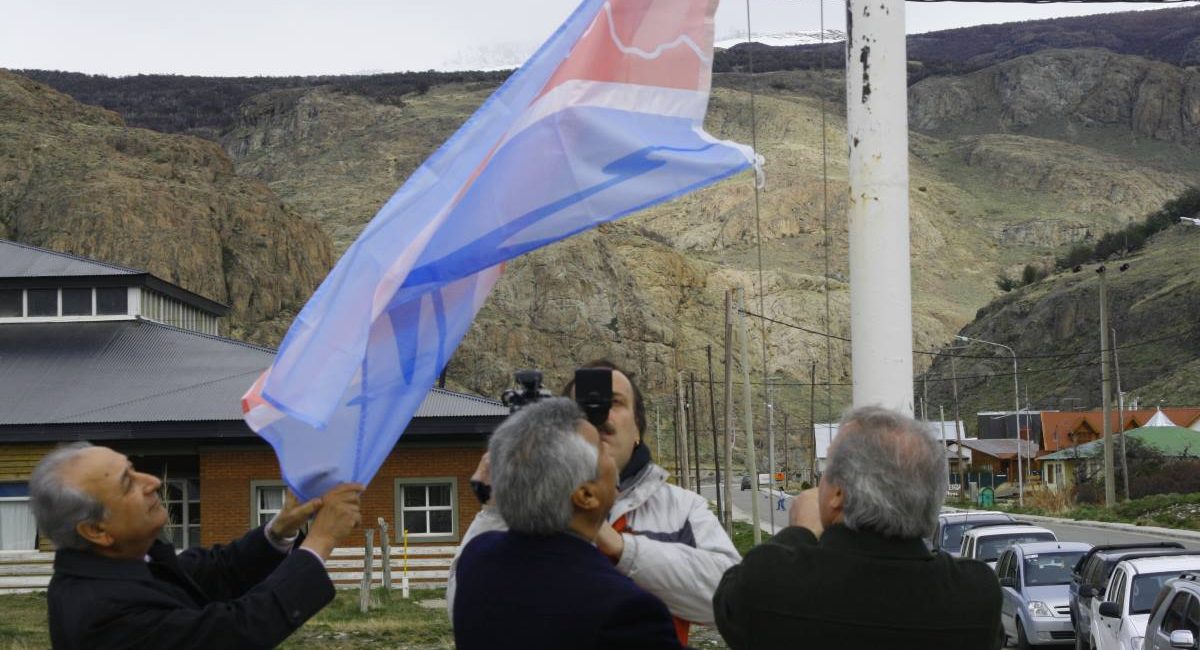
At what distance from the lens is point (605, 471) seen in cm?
407

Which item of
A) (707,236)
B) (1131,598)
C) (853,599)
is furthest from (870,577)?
(707,236)

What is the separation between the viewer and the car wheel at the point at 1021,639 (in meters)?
20.0

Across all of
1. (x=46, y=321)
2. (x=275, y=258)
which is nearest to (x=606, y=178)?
(x=46, y=321)

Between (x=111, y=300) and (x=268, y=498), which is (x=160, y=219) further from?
(x=268, y=498)

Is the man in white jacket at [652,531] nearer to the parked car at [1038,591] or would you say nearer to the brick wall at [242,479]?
the parked car at [1038,591]

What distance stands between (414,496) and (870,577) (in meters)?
29.6

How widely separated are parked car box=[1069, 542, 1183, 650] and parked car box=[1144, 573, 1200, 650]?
146 inches

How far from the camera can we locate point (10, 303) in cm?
3722

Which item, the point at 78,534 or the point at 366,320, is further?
the point at 366,320

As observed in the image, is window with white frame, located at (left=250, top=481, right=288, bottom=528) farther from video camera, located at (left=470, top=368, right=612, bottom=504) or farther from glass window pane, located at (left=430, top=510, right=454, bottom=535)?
video camera, located at (left=470, top=368, right=612, bottom=504)

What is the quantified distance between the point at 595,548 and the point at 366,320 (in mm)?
1394

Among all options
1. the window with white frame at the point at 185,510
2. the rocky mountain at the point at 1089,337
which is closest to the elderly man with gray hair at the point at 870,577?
the window with white frame at the point at 185,510

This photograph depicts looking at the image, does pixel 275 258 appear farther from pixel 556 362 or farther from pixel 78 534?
pixel 78 534

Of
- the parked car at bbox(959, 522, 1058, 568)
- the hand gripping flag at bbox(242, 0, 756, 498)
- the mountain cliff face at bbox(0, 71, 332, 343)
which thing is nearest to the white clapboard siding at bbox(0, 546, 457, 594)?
the parked car at bbox(959, 522, 1058, 568)
